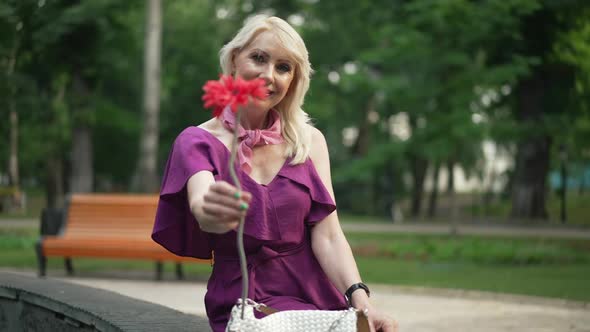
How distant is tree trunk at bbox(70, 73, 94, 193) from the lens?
96.6 feet

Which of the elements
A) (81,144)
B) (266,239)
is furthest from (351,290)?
(81,144)

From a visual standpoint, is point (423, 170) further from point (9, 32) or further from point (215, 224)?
point (215, 224)

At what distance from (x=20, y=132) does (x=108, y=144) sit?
27.8ft

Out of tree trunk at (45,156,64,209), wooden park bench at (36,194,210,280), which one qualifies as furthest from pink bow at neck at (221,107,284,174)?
tree trunk at (45,156,64,209)

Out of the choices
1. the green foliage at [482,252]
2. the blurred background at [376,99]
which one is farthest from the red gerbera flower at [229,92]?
the green foliage at [482,252]

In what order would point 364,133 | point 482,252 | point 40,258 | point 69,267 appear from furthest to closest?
point 364,133, point 482,252, point 69,267, point 40,258

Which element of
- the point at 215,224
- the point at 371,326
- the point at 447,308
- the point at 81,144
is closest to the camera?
the point at 215,224

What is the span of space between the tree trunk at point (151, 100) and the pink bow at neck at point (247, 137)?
59.0 ft

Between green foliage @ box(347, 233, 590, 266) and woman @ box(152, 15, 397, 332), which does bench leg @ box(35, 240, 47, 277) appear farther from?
woman @ box(152, 15, 397, 332)

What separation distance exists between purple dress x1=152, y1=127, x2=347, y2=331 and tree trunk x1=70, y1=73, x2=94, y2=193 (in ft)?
88.4

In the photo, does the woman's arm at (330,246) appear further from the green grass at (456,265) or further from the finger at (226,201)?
the green grass at (456,265)

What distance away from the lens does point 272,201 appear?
9.58 ft

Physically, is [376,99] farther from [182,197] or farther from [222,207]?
[222,207]

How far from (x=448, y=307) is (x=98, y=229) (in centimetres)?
467
